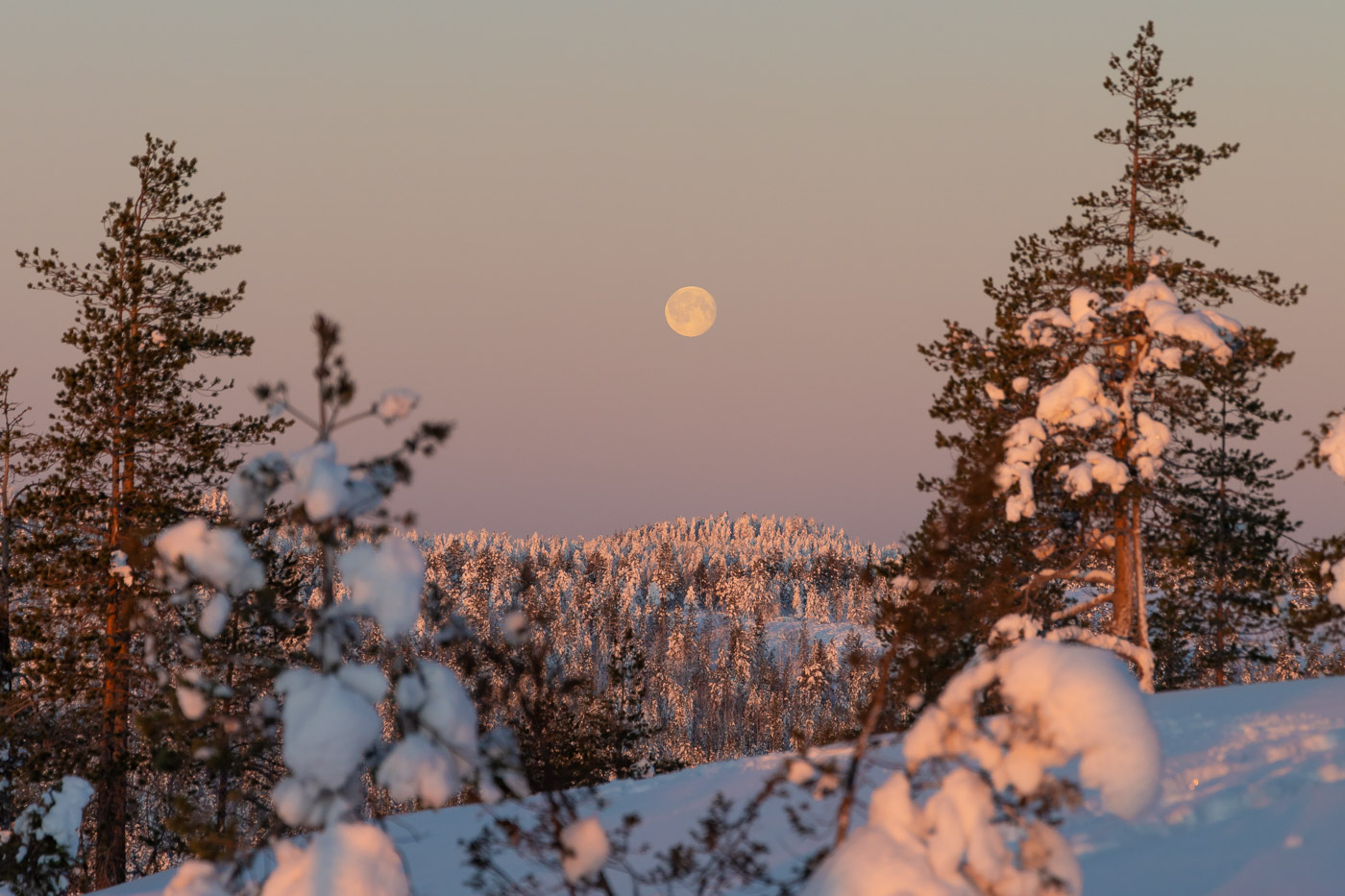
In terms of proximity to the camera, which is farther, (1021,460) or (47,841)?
(1021,460)

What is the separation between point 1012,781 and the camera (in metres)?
4.01

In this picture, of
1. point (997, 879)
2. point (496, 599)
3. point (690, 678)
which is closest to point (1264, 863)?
point (997, 879)

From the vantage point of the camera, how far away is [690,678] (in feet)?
401

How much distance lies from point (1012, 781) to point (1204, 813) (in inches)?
193

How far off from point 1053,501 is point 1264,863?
33.1 feet

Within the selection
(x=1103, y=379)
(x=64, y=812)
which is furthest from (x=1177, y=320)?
(x=64, y=812)

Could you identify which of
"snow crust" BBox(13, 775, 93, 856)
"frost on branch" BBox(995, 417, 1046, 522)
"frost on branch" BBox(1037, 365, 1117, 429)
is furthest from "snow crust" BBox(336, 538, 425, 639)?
"frost on branch" BBox(1037, 365, 1117, 429)

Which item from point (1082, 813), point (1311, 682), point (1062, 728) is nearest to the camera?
point (1062, 728)

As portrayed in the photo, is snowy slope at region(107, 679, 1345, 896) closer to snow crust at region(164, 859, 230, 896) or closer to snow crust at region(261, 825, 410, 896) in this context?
snow crust at region(164, 859, 230, 896)

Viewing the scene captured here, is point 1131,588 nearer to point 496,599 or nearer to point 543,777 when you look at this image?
point 543,777

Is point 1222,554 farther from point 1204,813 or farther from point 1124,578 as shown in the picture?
point 1204,813

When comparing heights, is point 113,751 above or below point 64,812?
below

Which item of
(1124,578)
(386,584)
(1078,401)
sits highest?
(1078,401)

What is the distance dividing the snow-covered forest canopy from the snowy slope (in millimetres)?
256
